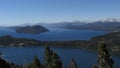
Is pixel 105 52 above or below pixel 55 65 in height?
above

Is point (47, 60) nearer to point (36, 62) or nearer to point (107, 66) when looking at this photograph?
point (36, 62)

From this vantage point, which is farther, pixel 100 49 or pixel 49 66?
pixel 49 66

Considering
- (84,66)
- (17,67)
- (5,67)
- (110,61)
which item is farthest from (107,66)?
(84,66)

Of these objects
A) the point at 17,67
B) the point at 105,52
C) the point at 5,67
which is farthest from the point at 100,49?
the point at 17,67

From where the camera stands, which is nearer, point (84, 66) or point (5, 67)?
point (5, 67)

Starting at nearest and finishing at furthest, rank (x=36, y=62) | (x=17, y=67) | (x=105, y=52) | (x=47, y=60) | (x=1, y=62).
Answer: (x=1, y=62) → (x=105, y=52) → (x=36, y=62) → (x=47, y=60) → (x=17, y=67)

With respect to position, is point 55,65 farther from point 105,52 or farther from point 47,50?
point 105,52

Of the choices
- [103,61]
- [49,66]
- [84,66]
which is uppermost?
[103,61]

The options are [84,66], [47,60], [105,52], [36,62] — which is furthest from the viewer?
[84,66]

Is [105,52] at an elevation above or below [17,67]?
above
